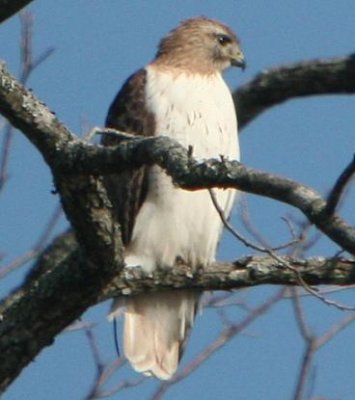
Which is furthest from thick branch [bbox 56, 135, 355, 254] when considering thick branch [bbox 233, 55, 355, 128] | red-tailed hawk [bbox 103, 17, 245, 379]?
red-tailed hawk [bbox 103, 17, 245, 379]

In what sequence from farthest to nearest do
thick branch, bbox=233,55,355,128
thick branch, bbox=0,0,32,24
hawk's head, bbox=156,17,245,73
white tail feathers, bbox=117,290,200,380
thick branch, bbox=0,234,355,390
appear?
1. hawk's head, bbox=156,17,245,73
2. white tail feathers, bbox=117,290,200,380
3. thick branch, bbox=233,55,355,128
4. thick branch, bbox=0,234,355,390
5. thick branch, bbox=0,0,32,24

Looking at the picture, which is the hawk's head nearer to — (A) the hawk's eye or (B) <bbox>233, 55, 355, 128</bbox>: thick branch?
(A) the hawk's eye

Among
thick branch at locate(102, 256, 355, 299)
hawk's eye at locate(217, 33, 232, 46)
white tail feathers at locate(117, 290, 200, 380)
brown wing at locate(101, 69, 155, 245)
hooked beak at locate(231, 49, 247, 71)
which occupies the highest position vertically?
hawk's eye at locate(217, 33, 232, 46)

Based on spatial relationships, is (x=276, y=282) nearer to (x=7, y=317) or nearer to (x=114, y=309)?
(x=7, y=317)

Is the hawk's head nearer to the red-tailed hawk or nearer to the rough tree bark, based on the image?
the red-tailed hawk

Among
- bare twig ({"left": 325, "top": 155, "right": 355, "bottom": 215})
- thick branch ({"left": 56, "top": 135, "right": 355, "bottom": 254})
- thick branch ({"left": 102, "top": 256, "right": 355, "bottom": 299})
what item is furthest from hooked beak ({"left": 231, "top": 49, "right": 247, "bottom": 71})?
bare twig ({"left": 325, "top": 155, "right": 355, "bottom": 215})

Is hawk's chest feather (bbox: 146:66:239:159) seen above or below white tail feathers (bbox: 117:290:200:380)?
above

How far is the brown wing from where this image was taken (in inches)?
228

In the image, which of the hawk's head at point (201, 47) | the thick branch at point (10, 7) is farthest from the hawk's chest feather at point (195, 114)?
the thick branch at point (10, 7)

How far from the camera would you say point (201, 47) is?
262 inches

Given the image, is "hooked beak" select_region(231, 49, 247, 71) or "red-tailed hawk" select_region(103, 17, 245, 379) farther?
"hooked beak" select_region(231, 49, 247, 71)

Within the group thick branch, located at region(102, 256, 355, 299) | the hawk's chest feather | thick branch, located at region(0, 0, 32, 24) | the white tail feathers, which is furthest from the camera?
the white tail feathers

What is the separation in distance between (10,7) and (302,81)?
1.75 m

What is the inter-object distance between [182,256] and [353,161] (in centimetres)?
287
